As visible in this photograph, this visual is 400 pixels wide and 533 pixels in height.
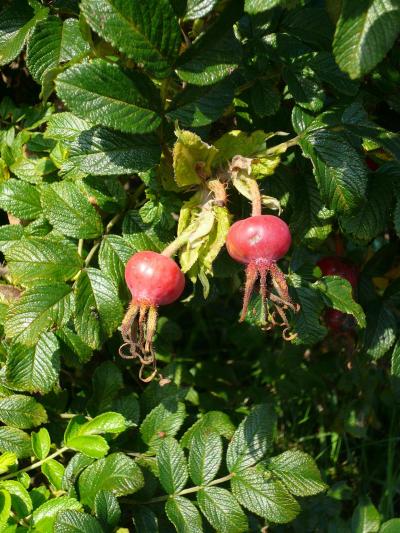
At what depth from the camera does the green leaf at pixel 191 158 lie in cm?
118

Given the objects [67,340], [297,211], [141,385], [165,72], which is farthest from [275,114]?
[141,385]

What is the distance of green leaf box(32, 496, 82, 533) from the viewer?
1.31m

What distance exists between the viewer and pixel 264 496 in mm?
1439

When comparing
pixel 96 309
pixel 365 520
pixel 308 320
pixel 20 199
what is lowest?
pixel 365 520

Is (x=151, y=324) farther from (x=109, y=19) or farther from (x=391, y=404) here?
(x=391, y=404)

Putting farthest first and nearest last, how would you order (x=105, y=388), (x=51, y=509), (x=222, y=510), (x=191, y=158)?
(x=105, y=388)
(x=222, y=510)
(x=51, y=509)
(x=191, y=158)

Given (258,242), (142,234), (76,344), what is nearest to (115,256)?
(142,234)

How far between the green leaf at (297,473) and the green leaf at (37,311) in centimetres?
60

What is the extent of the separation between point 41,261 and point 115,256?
16cm

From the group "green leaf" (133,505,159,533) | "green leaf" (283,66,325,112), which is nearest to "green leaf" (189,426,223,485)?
"green leaf" (133,505,159,533)

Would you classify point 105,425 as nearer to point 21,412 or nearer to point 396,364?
point 21,412

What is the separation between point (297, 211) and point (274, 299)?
27cm

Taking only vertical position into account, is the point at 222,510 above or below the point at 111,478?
below

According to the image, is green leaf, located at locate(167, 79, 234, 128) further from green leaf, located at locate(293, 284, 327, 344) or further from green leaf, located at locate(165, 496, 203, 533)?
green leaf, located at locate(165, 496, 203, 533)
